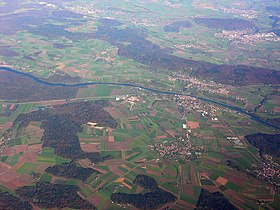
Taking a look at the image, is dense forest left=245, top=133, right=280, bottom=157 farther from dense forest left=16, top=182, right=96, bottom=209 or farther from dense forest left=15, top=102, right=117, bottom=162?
dense forest left=16, top=182, right=96, bottom=209

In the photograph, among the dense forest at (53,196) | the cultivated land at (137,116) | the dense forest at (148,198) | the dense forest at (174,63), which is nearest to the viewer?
the dense forest at (53,196)

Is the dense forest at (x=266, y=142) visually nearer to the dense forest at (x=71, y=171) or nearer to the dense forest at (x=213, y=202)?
the dense forest at (x=213, y=202)

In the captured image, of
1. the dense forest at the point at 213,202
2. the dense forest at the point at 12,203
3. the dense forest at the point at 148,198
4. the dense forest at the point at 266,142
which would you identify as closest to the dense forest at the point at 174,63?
the dense forest at the point at 266,142

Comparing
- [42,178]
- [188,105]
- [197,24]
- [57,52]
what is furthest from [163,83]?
[197,24]

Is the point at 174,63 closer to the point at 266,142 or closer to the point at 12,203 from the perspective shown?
the point at 266,142

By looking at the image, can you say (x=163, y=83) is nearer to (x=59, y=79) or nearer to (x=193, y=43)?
(x=59, y=79)
